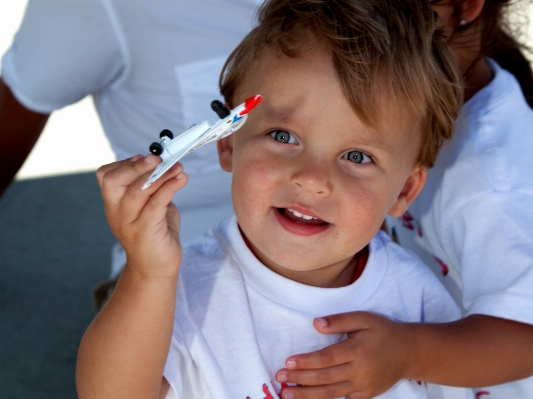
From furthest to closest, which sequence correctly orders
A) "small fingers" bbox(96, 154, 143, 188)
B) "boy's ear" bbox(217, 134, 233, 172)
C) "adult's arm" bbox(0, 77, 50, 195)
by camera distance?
"adult's arm" bbox(0, 77, 50, 195), "boy's ear" bbox(217, 134, 233, 172), "small fingers" bbox(96, 154, 143, 188)

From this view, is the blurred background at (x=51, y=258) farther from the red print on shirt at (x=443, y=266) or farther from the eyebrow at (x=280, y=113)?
the eyebrow at (x=280, y=113)

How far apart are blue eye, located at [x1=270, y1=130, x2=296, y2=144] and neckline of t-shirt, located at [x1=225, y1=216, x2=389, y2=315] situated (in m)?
0.21

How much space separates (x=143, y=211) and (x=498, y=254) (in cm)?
77

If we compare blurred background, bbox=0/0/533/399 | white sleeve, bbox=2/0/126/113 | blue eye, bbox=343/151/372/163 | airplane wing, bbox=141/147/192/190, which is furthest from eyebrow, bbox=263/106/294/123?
blurred background, bbox=0/0/533/399

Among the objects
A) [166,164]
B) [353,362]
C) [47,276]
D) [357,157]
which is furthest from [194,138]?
[47,276]

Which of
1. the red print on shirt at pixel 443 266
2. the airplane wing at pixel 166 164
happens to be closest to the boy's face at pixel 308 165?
the airplane wing at pixel 166 164

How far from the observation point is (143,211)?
1057 mm

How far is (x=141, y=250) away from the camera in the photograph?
1.08 m

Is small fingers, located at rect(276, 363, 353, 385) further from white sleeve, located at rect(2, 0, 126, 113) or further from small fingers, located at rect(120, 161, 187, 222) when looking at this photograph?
white sleeve, located at rect(2, 0, 126, 113)

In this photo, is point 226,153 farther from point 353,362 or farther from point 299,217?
point 353,362

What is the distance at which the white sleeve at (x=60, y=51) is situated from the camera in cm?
172

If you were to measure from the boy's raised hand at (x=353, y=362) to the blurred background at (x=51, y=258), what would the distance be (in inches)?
45.7

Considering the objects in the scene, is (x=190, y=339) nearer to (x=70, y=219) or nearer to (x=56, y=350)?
(x=56, y=350)

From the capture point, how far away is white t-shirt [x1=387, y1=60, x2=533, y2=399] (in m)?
1.46
